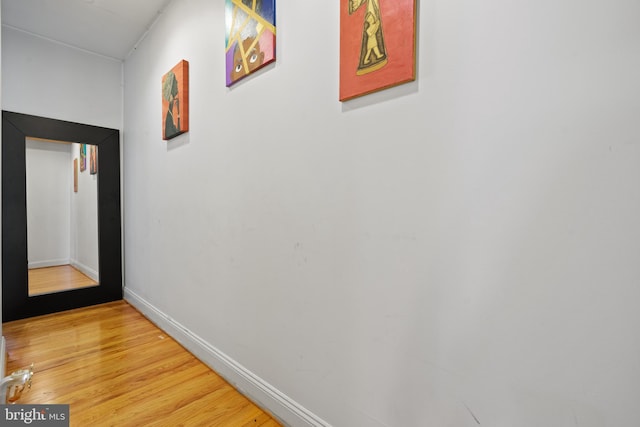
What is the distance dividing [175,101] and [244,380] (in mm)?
1966

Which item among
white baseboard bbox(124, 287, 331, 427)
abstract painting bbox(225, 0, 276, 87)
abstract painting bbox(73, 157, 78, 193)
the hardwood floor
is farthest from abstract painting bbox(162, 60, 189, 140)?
the hardwood floor

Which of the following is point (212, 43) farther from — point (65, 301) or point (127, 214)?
point (65, 301)

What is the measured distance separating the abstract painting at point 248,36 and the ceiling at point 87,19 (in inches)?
45.3

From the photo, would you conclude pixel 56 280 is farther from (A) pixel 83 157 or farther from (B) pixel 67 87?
(B) pixel 67 87

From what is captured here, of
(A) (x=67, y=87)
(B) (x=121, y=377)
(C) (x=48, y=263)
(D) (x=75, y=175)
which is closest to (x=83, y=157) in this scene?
(D) (x=75, y=175)

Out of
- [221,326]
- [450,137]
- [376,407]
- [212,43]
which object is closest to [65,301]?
[221,326]

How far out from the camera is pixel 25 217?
99.9 inches

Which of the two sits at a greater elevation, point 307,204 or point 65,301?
point 307,204

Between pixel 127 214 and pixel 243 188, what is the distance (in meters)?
2.22

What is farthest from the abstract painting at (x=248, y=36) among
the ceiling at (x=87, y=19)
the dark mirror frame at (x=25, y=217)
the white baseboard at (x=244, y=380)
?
the dark mirror frame at (x=25, y=217)

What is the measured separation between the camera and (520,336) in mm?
697

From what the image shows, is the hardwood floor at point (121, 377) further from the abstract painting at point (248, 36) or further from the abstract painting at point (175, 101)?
the abstract painting at point (248, 36)

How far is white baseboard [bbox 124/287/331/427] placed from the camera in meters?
1.24

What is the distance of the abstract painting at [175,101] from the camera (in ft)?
6.48
